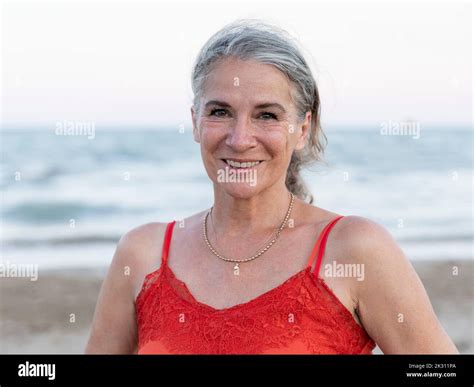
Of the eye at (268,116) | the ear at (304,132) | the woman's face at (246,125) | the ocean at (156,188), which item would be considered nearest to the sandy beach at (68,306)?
the ocean at (156,188)

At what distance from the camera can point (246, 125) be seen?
278 cm

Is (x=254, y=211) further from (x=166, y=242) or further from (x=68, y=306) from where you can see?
(x=68, y=306)

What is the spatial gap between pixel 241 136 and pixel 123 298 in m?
0.81

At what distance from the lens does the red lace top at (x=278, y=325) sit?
8.82 feet

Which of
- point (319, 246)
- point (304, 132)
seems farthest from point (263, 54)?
point (319, 246)

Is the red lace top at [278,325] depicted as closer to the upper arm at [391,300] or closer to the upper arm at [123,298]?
the upper arm at [391,300]

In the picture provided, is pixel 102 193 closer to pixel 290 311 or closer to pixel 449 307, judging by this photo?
pixel 449 307

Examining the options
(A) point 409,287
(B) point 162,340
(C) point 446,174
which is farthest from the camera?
(C) point 446,174

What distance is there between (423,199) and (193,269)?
445 inches

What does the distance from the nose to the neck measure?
9.1 inches

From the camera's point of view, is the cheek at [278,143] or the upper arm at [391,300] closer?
the upper arm at [391,300]
